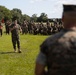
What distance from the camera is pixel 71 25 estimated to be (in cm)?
346

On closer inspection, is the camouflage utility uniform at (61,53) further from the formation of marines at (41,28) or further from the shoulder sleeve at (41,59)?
the formation of marines at (41,28)

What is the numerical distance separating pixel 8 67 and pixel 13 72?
3.41 ft

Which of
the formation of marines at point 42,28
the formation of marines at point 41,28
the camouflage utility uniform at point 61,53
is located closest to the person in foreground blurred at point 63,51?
the camouflage utility uniform at point 61,53

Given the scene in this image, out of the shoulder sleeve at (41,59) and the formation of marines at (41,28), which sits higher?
the shoulder sleeve at (41,59)

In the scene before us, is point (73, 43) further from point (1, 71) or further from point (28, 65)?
point (28, 65)

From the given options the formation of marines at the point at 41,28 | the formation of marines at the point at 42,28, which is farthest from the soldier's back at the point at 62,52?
the formation of marines at the point at 42,28

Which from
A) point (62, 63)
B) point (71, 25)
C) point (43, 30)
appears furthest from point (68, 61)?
point (43, 30)

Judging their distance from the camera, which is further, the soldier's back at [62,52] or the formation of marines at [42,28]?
the formation of marines at [42,28]

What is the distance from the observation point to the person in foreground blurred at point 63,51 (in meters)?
3.41

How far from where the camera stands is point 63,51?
3.41 metres

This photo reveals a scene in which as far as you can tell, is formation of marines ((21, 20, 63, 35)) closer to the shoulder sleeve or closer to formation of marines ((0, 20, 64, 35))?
formation of marines ((0, 20, 64, 35))

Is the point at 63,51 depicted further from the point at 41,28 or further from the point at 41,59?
the point at 41,28

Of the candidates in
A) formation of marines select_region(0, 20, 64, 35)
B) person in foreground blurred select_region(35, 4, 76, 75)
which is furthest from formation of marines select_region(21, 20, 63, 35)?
person in foreground blurred select_region(35, 4, 76, 75)

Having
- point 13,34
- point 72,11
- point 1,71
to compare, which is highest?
point 72,11
